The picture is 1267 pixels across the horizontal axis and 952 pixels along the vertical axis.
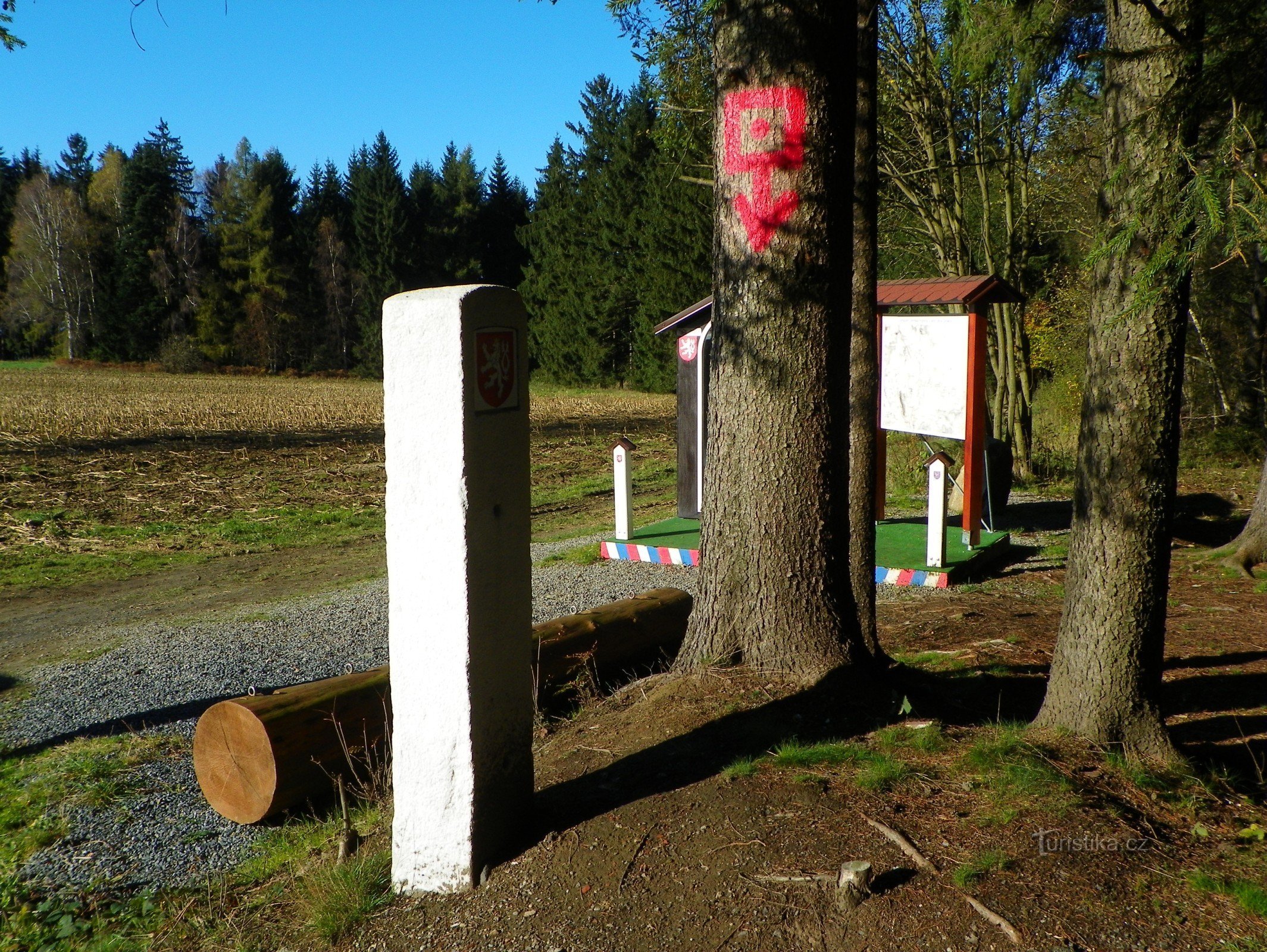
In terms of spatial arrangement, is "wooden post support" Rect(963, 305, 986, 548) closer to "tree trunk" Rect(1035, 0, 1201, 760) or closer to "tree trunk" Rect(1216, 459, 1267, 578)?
"tree trunk" Rect(1216, 459, 1267, 578)

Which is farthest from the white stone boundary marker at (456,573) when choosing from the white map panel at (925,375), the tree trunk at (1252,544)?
the tree trunk at (1252,544)

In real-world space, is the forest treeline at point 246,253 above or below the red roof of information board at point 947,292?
above

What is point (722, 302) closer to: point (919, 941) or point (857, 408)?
point (857, 408)

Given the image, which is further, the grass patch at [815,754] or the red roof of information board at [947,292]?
the red roof of information board at [947,292]

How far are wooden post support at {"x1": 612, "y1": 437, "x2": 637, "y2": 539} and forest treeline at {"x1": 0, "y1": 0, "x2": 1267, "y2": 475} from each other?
3.09m

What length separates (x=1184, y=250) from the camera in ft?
12.1

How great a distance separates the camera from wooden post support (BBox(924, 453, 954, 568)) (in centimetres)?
935

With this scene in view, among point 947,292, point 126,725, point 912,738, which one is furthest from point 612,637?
point 947,292

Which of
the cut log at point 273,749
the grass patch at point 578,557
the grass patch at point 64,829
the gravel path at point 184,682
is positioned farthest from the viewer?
the grass patch at point 578,557

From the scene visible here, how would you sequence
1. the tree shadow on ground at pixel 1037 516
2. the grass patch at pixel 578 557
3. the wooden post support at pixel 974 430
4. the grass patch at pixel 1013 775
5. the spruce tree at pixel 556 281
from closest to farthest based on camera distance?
the grass patch at pixel 1013 775 < the wooden post support at pixel 974 430 < the grass patch at pixel 578 557 < the tree shadow on ground at pixel 1037 516 < the spruce tree at pixel 556 281

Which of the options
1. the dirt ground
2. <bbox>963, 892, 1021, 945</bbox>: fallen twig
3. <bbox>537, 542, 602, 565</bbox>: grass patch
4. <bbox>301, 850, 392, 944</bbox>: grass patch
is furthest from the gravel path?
<bbox>963, 892, 1021, 945</bbox>: fallen twig

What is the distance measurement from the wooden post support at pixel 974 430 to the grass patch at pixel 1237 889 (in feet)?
23.6

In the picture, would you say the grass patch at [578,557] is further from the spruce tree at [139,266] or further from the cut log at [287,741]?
the spruce tree at [139,266]

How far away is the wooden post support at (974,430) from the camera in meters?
10.2
